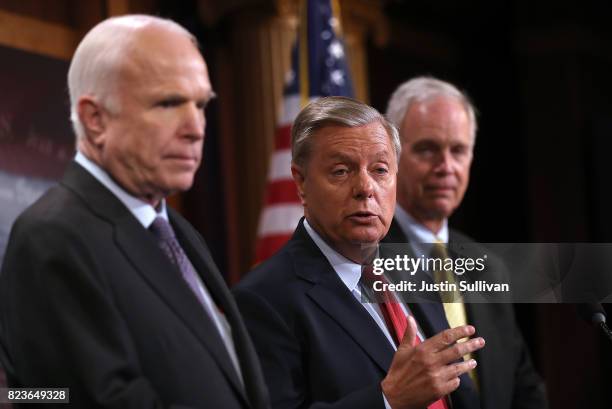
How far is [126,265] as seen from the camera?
1.59 meters

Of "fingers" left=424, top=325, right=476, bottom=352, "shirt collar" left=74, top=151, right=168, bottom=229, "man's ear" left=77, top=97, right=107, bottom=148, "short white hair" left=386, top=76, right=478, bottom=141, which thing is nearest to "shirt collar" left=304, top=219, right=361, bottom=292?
"fingers" left=424, top=325, right=476, bottom=352

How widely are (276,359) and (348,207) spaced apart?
351 millimetres

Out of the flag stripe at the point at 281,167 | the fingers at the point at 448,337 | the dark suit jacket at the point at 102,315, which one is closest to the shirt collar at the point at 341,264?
the fingers at the point at 448,337

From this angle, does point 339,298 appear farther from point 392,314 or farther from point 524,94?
point 524,94

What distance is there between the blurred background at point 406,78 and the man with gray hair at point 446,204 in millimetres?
1034

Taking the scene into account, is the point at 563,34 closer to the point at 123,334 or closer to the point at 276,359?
the point at 276,359

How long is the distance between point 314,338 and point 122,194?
529 mm

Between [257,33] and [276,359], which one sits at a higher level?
[257,33]

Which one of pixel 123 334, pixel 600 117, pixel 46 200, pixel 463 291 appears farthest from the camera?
pixel 600 117

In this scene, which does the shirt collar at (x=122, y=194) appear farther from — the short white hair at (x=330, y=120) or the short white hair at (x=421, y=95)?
the short white hair at (x=421, y=95)

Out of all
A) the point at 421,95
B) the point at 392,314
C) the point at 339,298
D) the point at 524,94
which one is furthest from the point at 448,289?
the point at 524,94

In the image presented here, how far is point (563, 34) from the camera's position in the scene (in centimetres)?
650

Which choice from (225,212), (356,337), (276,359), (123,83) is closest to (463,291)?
(356,337)

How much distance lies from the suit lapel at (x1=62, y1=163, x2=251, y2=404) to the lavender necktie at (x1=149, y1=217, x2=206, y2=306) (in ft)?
0.13
